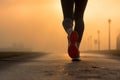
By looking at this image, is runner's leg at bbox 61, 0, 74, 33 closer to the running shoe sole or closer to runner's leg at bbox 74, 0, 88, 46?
runner's leg at bbox 74, 0, 88, 46

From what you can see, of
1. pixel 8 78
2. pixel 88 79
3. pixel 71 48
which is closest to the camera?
pixel 88 79

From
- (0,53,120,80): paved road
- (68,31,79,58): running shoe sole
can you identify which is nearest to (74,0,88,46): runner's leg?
(68,31,79,58): running shoe sole

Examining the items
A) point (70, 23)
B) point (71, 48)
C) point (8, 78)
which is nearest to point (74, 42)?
point (71, 48)

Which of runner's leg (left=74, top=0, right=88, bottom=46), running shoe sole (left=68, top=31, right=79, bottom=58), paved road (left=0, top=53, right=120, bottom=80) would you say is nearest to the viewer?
paved road (left=0, top=53, right=120, bottom=80)

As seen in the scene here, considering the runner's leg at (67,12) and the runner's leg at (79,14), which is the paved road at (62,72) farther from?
the runner's leg at (79,14)

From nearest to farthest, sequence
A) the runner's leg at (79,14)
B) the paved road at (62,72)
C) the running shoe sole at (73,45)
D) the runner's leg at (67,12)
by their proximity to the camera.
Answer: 1. the paved road at (62,72)
2. the running shoe sole at (73,45)
3. the runner's leg at (67,12)
4. the runner's leg at (79,14)

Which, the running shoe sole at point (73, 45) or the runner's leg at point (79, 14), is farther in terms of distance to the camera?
the runner's leg at point (79, 14)

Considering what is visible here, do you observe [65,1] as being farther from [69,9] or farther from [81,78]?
[81,78]

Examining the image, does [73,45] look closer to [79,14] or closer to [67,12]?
[67,12]

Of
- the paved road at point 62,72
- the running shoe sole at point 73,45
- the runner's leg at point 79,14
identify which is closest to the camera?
the paved road at point 62,72

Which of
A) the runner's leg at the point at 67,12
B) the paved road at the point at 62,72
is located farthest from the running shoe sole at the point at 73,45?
the paved road at the point at 62,72

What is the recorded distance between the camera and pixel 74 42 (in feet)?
30.0

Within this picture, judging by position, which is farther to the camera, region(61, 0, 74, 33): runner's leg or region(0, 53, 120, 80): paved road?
region(61, 0, 74, 33): runner's leg

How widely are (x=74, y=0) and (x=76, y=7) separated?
0.20 metres
